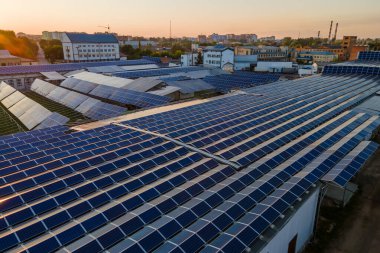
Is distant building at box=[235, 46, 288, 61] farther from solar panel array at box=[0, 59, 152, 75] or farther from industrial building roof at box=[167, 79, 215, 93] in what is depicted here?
industrial building roof at box=[167, 79, 215, 93]

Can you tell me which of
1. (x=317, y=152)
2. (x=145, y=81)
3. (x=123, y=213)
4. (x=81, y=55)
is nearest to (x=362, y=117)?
(x=317, y=152)

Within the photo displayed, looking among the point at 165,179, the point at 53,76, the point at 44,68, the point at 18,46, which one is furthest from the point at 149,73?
the point at 18,46

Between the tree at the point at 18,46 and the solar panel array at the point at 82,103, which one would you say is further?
the tree at the point at 18,46

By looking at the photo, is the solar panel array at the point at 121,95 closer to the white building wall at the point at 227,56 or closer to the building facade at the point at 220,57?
the building facade at the point at 220,57

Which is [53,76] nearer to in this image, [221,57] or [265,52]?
[221,57]

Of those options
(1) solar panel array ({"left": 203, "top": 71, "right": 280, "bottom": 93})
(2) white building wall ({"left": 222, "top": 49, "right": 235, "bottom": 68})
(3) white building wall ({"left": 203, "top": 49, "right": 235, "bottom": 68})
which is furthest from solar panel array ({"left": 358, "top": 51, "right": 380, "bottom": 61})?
(3) white building wall ({"left": 203, "top": 49, "right": 235, "bottom": 68})

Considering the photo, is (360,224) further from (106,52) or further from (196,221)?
(106,52)

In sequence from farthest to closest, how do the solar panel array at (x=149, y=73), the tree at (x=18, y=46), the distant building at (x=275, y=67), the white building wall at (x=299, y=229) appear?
the tree at (x=18, y=46), the distant building at (x=275, y=67), the solar panel array at (x=149, y=73), the white building wall at (x=299, y=229)

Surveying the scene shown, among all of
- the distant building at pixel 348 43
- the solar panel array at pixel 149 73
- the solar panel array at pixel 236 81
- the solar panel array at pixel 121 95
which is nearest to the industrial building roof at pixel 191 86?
the solar panel array at pixel 236 81
